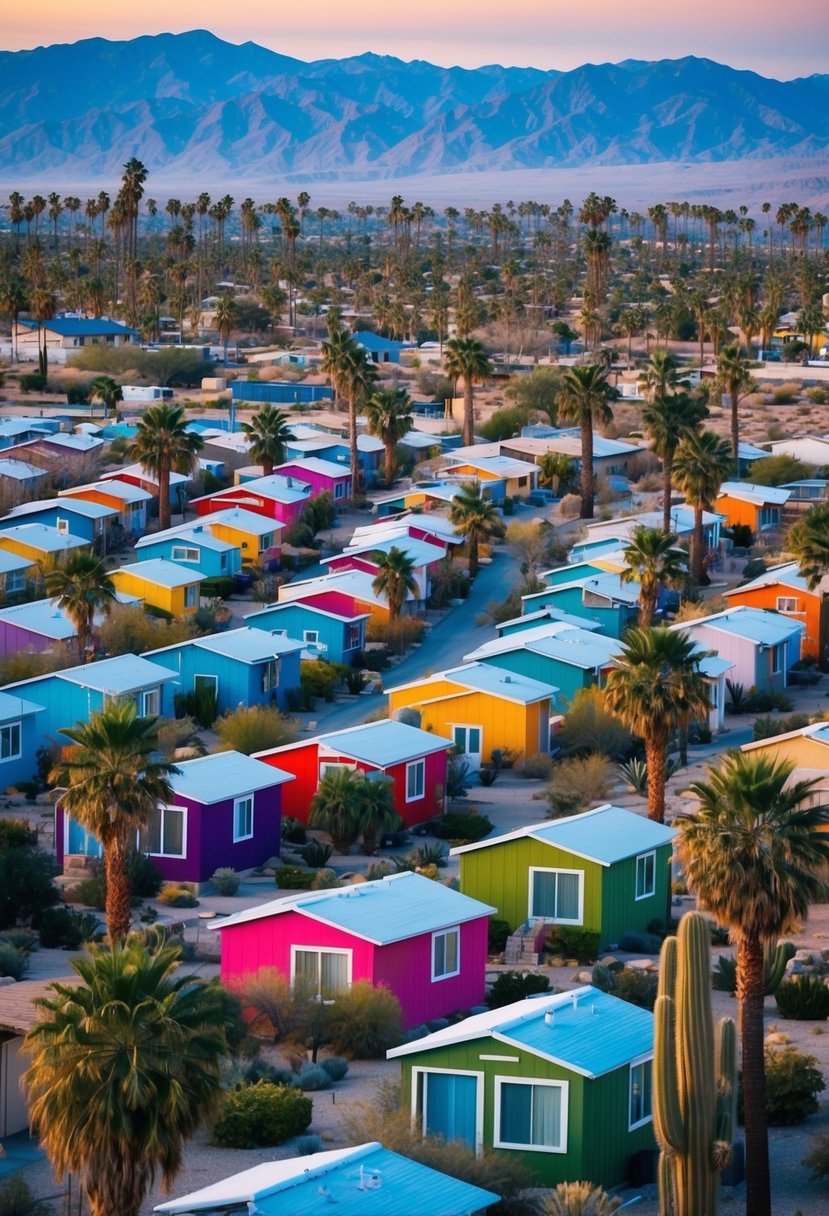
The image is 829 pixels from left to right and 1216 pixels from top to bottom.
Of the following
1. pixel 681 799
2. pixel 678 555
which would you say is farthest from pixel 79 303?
pixel 681 799

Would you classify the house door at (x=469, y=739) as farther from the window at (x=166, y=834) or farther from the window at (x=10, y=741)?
the window at (x=166, y=834)

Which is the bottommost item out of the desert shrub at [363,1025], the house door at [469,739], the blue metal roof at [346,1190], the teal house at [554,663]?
the house door at [469,739]

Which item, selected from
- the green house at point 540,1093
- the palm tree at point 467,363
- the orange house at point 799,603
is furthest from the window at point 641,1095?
the palm tree at point 467,363

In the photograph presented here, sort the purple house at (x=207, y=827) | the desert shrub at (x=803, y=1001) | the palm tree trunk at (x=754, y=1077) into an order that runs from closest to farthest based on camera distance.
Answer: the palm tree trunk at (x=754, y=1077), the desert shrub at (x=803, y=1001), the purple house at (x=207, y=827)

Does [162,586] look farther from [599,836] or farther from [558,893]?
[558,893]

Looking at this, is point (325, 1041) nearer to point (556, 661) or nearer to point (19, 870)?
point (19, 870)
